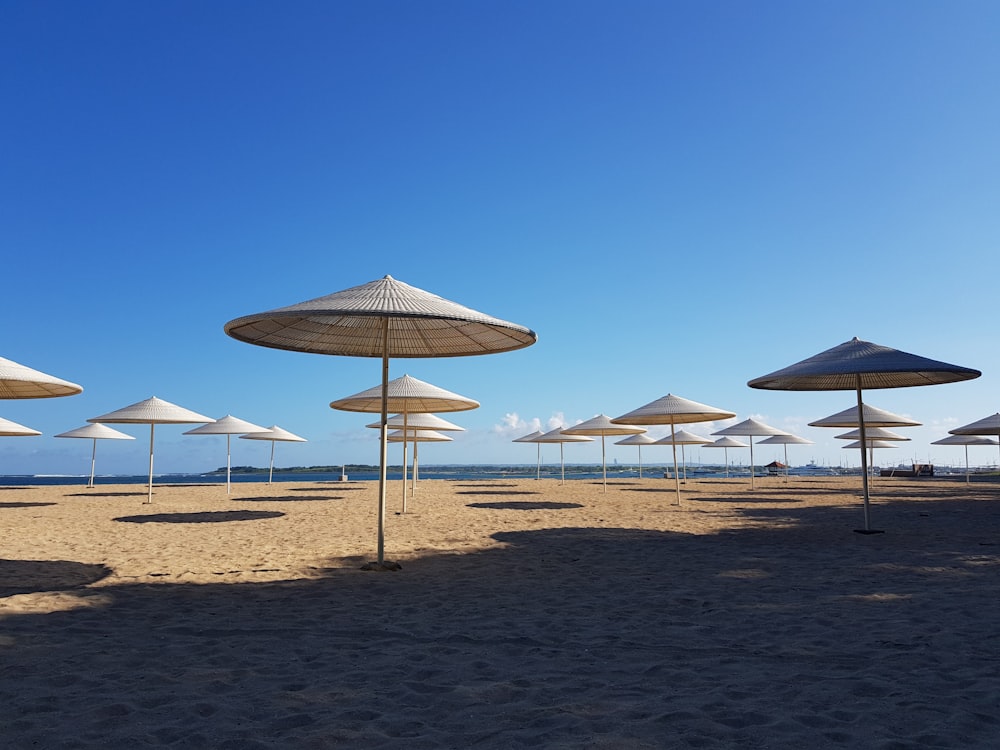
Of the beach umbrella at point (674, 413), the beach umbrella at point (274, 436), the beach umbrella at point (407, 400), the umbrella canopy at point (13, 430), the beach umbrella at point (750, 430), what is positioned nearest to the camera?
the beach umbrella at point (407, 400)

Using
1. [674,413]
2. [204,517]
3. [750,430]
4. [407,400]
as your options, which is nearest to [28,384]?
[204,517]

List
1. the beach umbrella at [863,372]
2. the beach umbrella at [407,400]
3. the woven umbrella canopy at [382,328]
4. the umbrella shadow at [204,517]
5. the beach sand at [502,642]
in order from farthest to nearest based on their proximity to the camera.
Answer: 1. the beach umbrella at [407,400]
2. the umbrella shadow at [204,517]
3. the beach umbrella at [863,372]
4. the woven umbrella canopy at [382,328]
5. the beach sand at [502,642]

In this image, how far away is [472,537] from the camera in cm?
871

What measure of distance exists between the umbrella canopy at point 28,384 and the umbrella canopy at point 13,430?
17.6 feet

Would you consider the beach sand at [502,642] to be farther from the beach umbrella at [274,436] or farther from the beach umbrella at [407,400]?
the beach umbrella at [274,436]

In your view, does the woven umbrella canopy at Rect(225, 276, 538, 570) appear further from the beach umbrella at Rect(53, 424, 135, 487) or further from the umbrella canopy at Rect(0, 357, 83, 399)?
the beach umbrella at Rect(53, 424, 135, 487)

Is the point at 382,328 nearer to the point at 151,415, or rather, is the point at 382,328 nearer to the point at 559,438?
the point at 151,415

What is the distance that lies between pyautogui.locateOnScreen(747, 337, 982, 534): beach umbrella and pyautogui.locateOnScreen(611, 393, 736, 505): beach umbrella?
2484mm

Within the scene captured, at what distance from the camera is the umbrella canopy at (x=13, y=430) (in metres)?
15.1

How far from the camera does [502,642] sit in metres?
3.94

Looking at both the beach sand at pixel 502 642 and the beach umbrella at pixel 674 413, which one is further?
the beach umbrella at pixel 674 413

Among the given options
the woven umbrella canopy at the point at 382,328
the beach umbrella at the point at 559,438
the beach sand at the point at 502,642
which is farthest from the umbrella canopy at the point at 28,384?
the beach umbrella at the point at 559,438

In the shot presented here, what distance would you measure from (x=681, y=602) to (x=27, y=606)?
4.87 m

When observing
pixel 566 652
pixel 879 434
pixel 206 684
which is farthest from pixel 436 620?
pixel 879 434
